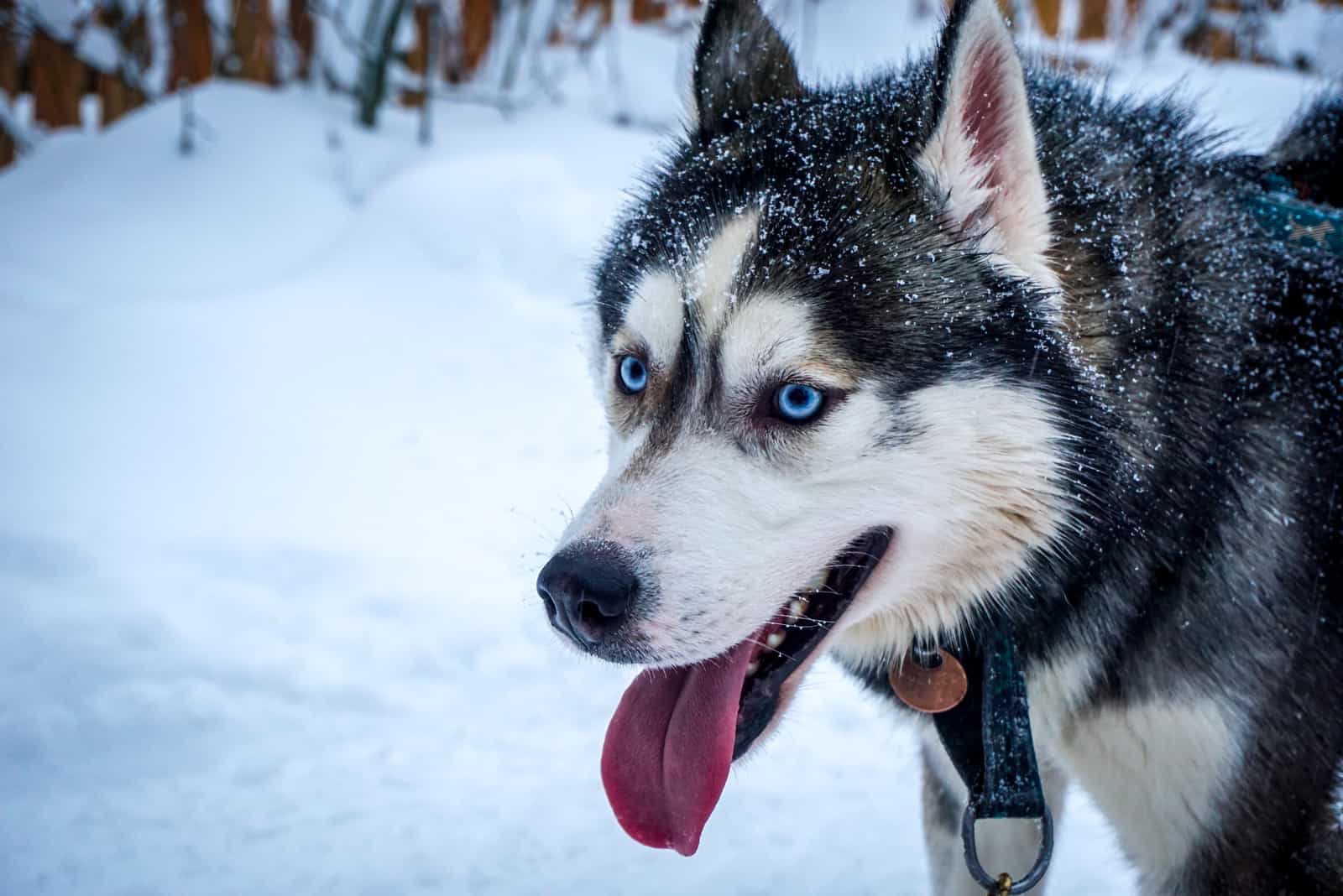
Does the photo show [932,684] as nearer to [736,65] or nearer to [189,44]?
[736,65]

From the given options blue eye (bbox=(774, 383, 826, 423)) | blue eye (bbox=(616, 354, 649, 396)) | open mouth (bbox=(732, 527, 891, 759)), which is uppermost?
blue eye (bbox=(774, 383, 826, 423))

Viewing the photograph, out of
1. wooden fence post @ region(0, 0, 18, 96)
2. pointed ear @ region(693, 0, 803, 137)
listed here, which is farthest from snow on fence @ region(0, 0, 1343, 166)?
pointed ear @ region(693, 0, 803, 137)

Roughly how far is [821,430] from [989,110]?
1.55ft

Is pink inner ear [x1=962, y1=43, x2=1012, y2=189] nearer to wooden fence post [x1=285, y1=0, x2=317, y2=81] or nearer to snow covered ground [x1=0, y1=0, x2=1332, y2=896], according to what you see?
snow covered ground [x1=0, y1=0, x2=1332, y2=896]

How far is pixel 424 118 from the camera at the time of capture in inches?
197

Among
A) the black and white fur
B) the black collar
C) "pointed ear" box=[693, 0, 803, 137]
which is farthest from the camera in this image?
"pointed ear" box=[693, 0, 803, 137]

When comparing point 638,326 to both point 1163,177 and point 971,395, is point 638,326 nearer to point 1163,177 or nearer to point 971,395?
point 971,395

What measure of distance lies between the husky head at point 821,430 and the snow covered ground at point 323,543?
0.33 meters

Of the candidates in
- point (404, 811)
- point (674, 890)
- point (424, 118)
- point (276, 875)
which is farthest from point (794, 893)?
point (424, 118)

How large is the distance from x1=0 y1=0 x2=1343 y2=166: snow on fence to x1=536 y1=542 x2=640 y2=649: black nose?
4.11 m

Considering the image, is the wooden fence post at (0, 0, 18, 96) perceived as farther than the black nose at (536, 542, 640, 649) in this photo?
Yes

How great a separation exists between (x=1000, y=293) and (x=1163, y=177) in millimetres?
405

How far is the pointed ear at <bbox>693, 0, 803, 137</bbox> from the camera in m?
1.68

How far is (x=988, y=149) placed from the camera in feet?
4.31
